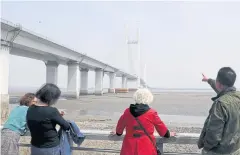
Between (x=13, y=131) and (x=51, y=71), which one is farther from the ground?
(x=51, y=71)

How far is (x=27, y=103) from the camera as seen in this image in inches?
134

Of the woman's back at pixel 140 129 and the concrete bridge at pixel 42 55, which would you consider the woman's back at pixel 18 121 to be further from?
the concrete bridge at pixel 42 55

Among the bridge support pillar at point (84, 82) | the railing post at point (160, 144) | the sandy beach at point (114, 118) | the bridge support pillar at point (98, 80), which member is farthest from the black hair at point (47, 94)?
the bridge support pillar at point (98, 80)

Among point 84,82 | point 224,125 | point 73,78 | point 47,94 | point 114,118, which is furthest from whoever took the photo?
point 84,82

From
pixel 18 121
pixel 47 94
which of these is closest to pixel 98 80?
pixel 18 121

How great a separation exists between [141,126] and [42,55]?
3750 centimetres

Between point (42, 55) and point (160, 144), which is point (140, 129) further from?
point (42, 55)

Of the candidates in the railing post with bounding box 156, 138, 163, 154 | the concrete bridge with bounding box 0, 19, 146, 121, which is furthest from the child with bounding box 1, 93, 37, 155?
the concrete bridge with bounding box 0, 19, 146, 121

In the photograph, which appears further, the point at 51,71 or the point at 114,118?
the point at 51,71

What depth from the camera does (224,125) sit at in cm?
259

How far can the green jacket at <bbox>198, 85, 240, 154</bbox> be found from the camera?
255cm

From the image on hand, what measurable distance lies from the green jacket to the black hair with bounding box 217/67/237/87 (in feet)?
0.42

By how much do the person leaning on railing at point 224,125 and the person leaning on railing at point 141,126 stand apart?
1.82 ft

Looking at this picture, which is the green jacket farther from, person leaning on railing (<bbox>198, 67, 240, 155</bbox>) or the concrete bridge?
the concrete bridge
